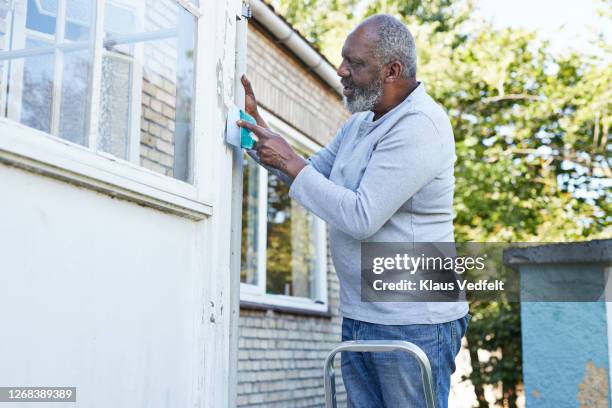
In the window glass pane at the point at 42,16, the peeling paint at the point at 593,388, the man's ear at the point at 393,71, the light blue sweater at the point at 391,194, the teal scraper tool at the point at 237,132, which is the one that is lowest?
the peeling paint at the point at 593,388

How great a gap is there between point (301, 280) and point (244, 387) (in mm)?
1474

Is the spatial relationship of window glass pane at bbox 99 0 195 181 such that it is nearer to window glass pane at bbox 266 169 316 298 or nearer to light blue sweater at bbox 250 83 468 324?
light blue sweater at bbox 250 83 468 324

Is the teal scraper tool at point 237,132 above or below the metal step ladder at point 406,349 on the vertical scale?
above

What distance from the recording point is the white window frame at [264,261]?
221 inches

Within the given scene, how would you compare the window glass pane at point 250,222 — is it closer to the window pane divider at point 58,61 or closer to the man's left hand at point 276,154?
the man's left hand at point 276,154

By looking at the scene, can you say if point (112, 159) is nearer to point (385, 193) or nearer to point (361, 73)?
point (385, 193)

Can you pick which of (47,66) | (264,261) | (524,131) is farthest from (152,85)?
(524,131)

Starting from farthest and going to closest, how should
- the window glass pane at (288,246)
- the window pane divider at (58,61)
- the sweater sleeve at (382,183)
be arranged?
the window glass pane at (288,246)
the sweater sleeve at (382,183)
the window pane divider at (58,61)

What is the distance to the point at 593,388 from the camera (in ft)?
12.7

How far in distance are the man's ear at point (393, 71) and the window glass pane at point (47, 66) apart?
910 millimetres

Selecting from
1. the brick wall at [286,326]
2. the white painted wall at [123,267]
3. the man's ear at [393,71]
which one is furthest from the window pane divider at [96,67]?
the brick wall at [286,326]

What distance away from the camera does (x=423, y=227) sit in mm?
2135

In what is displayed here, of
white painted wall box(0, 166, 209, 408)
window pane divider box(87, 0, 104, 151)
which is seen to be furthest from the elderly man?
window pane divider box(87, 0, 104, 151)

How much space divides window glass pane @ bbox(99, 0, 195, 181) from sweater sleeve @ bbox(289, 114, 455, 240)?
376 mm
